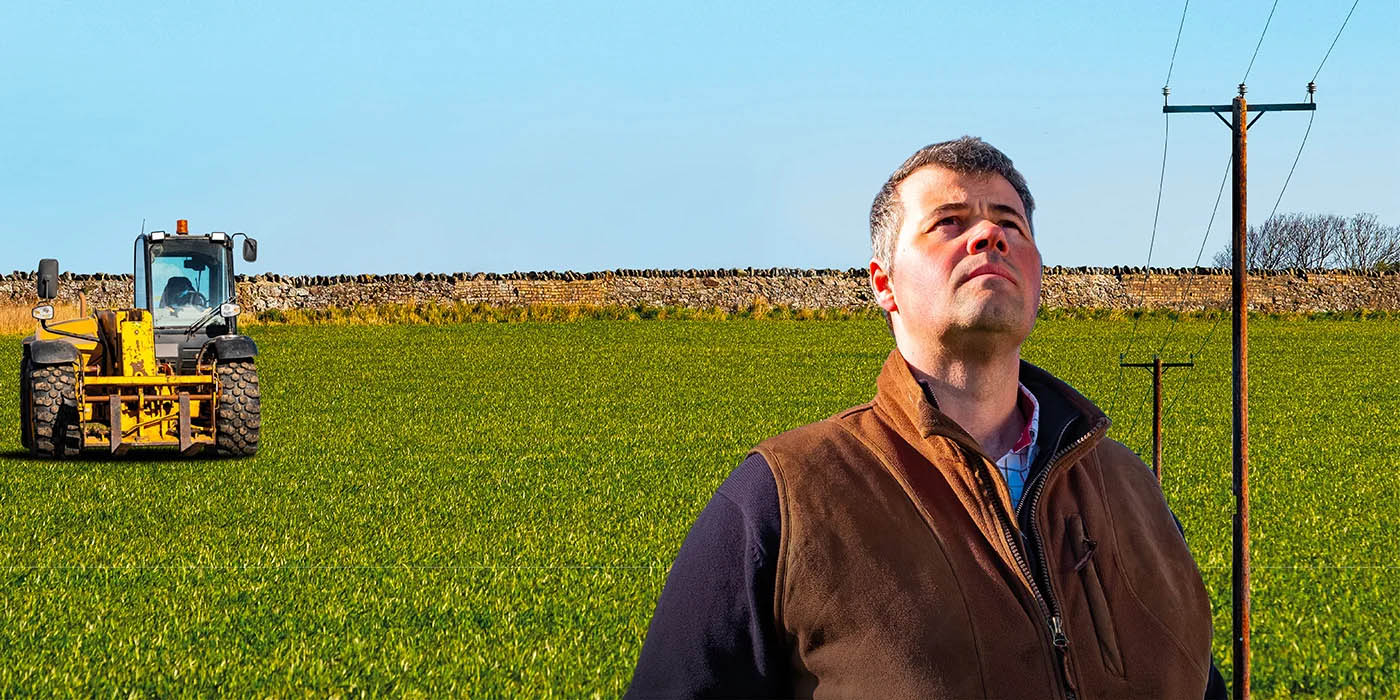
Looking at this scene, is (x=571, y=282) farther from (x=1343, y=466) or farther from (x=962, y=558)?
(x=962, y=558)

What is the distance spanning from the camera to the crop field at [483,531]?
7598mm

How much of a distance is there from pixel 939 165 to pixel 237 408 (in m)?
13.8

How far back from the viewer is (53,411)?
49.7ft

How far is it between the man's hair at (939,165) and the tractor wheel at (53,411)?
1418cm

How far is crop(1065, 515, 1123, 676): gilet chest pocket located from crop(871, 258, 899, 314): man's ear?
0.45 meters

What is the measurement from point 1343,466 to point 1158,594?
15.1 metres

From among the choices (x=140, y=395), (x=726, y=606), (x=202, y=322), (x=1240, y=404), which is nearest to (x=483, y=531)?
(x=140, y=395)

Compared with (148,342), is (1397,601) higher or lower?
lower

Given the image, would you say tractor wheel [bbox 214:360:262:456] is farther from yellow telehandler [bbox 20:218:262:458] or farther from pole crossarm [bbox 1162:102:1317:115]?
pole crossarm [bbox 1162:102:1317:115]

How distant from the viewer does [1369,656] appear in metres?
7.81

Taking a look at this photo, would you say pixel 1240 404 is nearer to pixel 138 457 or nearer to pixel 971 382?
pixel 971 382

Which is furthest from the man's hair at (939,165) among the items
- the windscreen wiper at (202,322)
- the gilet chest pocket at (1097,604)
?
the windscreen wiper at (202,322)

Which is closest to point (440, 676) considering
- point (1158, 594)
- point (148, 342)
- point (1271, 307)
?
point (1158, 594)

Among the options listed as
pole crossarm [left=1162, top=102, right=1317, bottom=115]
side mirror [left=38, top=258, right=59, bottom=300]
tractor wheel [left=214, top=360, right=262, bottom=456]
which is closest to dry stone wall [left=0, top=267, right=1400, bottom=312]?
tractor wheel [left=214, top=360, right=262, bottom=456]
